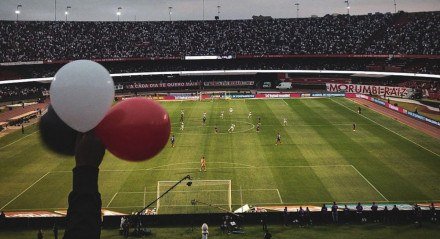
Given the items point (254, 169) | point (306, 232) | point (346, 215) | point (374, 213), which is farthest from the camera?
point (254, 169)

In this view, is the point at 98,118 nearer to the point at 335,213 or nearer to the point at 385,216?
the point at 335,213

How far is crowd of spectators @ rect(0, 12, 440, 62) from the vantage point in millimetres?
79000

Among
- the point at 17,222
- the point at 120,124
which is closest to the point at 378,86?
the point at 17,222

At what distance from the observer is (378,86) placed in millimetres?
71188

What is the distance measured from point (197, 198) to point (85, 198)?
21.1m

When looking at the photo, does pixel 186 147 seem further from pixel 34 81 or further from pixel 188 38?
pixel 188 38

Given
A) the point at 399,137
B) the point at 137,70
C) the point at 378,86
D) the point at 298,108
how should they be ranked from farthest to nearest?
1. the point at 137,70
2. the point at 378,86
3. the point at 298,108
4. the point at 399,137

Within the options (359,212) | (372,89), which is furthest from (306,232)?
(372,89)

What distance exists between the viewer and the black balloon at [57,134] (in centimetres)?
523

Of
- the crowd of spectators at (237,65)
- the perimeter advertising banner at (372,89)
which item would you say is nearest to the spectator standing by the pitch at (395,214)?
the perimeter advertising banner at (372,89)

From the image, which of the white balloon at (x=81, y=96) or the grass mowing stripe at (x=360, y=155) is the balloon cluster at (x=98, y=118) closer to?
the white balloon at (x=81, y=96)

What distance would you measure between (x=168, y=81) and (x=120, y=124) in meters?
84.0

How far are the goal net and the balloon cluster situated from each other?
1760cm

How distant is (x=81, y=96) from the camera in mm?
5055
